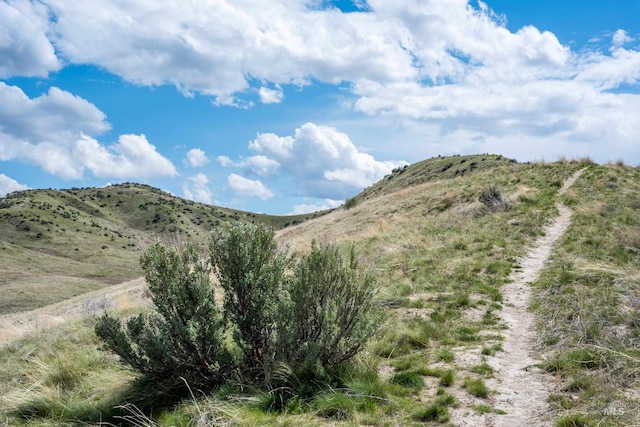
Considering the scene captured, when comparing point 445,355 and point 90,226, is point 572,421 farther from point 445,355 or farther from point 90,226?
point 90,226

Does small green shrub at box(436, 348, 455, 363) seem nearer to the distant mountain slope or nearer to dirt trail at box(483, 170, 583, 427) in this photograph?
dirt trail at box(483, 170, 583, 427)

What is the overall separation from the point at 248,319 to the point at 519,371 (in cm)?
398

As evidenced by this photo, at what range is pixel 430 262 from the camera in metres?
13.3

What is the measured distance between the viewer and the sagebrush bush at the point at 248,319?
5.82 metres

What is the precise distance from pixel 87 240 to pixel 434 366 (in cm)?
13186

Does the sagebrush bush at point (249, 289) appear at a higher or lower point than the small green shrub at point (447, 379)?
higher

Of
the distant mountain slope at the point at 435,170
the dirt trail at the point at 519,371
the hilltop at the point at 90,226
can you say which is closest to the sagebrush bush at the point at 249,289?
the hilltop at the point at 90,226

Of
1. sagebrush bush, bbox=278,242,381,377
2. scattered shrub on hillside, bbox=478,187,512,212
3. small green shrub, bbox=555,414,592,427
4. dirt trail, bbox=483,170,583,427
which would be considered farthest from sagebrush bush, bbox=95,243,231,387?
scattered shrub on hillside, bbox=478,187,512,212

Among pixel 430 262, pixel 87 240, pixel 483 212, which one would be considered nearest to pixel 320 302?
pixel 430 262

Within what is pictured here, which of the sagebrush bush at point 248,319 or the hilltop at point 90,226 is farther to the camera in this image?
the hilltop at point 90,226

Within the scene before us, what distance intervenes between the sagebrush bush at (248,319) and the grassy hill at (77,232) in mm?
37758

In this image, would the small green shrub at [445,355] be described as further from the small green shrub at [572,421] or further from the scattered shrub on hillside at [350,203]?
the scattered shrub on hillside at [350,203]

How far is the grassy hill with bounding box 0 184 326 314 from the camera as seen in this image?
7244cm

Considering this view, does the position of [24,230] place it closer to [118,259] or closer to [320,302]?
[118,259]
